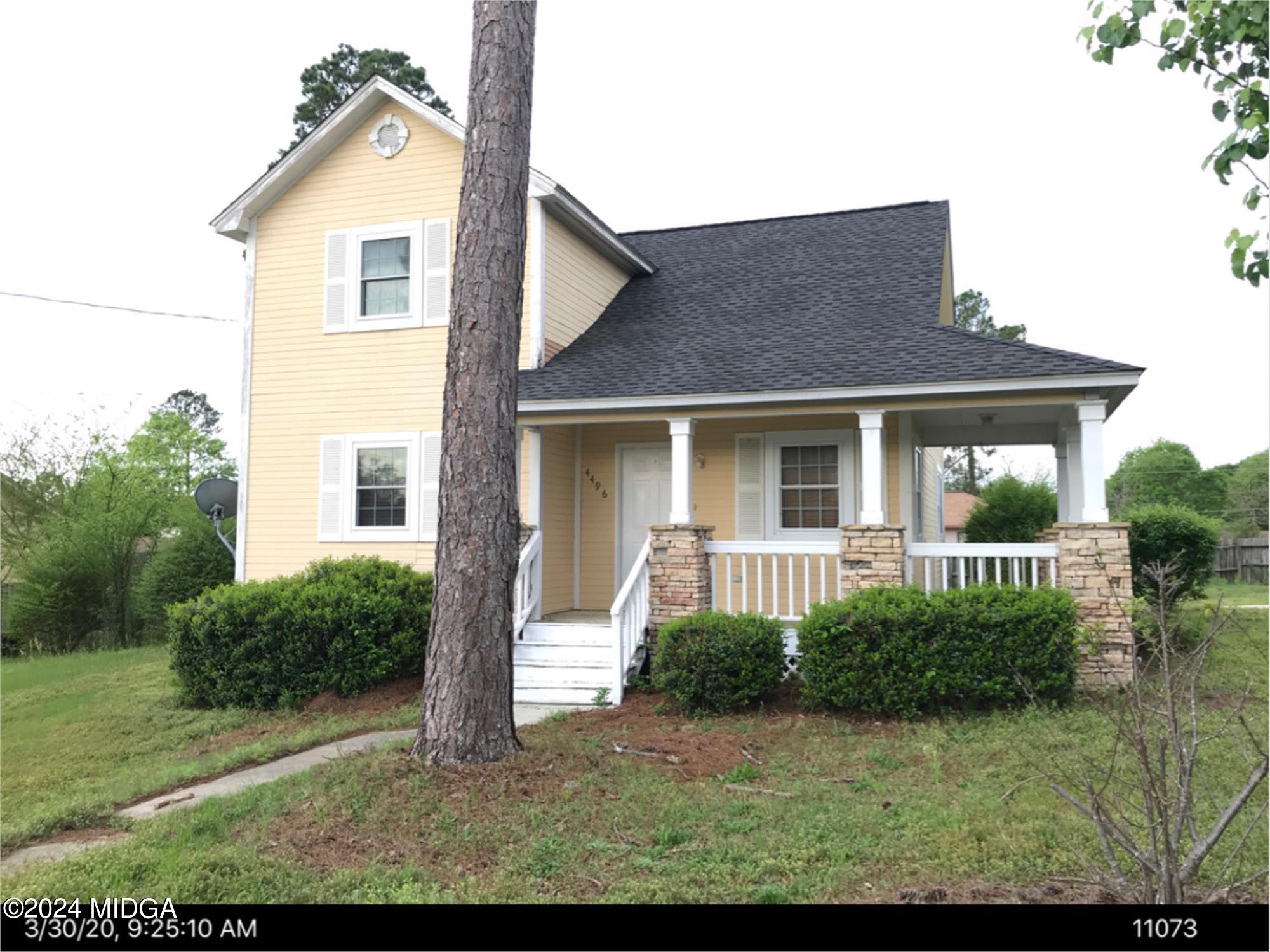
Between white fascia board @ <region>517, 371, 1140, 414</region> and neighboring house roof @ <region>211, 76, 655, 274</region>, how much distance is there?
2865mm

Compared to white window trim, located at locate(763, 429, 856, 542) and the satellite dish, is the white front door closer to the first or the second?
white window trim, located at locate(763, 429, 856, 542)

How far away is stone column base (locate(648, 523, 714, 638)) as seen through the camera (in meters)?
9.45

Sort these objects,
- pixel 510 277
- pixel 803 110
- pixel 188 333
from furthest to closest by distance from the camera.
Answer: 1. pixel 188 333
2. pixel 803 110
3. pixel 510 277

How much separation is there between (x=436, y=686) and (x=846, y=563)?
15.3ft

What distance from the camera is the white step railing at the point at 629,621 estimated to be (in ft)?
28.7

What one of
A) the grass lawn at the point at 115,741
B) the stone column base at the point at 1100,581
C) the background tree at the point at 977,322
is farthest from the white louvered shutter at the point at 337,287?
the background tree at the point at 977,322

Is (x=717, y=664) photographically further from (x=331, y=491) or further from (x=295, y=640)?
(x=331, y=491)

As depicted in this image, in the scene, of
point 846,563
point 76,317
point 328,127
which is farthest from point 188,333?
point 846,563

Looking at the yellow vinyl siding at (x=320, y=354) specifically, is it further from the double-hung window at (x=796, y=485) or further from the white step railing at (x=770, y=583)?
the white step railing at (x=770, y=583)

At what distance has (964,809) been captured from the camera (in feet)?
17.1

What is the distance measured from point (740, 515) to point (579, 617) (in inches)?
95.1

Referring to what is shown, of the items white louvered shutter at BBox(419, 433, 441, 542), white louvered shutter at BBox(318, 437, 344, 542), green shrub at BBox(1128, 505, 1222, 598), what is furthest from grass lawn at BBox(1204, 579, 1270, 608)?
white louvered shutter at BBox(318, 437, 344, 542)

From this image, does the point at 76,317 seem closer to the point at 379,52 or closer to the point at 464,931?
the point at 379,52

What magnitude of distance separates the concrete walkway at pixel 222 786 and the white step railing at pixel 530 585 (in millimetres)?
1689
